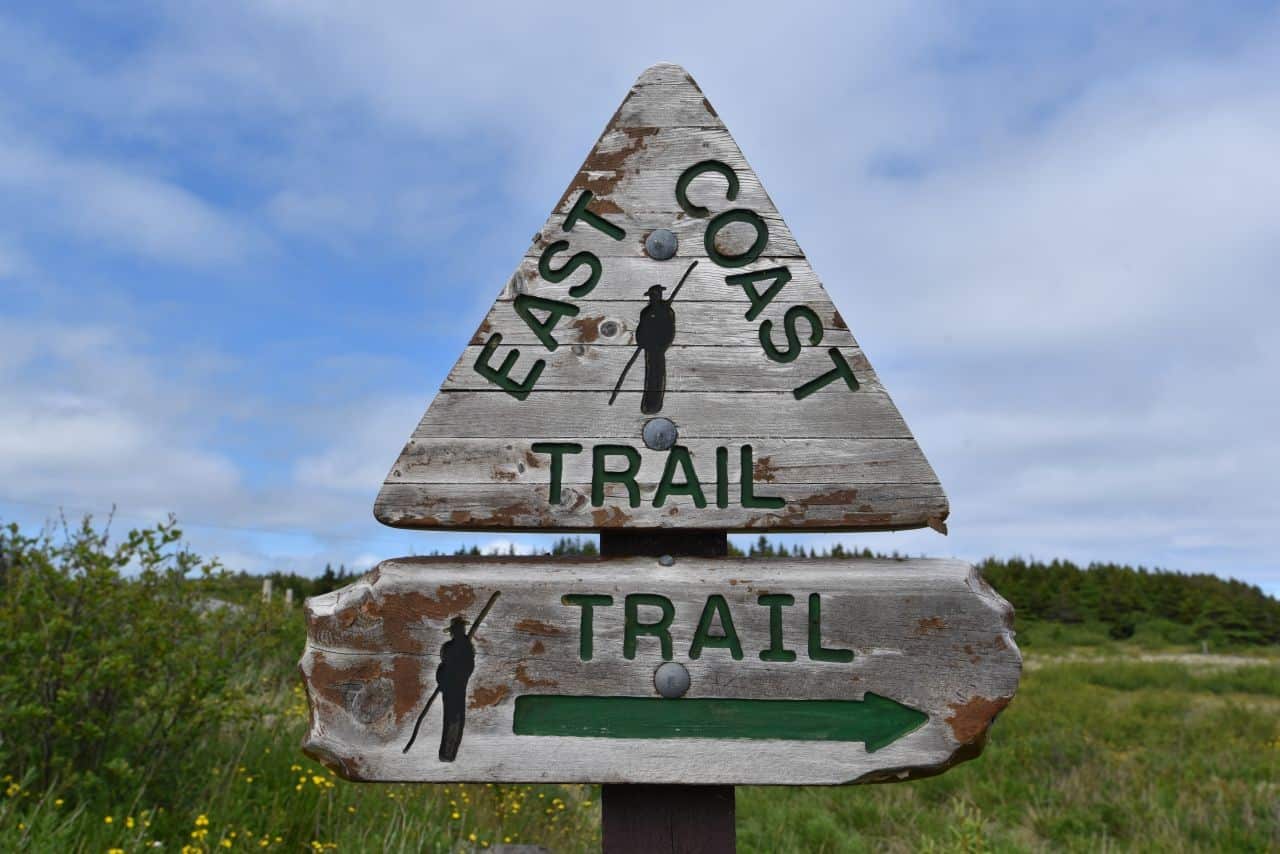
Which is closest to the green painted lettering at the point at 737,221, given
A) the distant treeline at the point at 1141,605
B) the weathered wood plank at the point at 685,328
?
the weathered wood plank at the point at 685,328

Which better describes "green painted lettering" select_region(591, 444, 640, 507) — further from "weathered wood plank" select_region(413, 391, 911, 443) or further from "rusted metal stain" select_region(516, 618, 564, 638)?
"rusted metal stain" select_region(516, 618, 564, 638)

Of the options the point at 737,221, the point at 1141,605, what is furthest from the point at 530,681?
the point at 1141,605

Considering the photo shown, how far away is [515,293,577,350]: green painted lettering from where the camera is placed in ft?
8.05

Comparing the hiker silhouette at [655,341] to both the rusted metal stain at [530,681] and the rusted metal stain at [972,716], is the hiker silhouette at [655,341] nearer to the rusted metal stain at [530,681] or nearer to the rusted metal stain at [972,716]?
the rusted metal stain at [530,681]

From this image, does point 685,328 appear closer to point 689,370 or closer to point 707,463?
point 689,370

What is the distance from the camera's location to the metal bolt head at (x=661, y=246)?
2482 mm

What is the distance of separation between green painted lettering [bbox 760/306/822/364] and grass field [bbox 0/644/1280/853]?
101 centimetres

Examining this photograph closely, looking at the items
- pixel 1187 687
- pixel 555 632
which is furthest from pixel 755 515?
pixel 1187 687

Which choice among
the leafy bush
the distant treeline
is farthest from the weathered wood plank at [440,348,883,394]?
the distant treeline

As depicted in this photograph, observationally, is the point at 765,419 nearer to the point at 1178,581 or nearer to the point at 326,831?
the point at 326,831

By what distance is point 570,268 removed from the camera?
2.48 meters

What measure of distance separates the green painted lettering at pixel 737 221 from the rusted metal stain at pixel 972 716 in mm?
1278

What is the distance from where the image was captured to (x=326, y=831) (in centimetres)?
461

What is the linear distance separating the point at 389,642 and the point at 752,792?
6.43 metres
